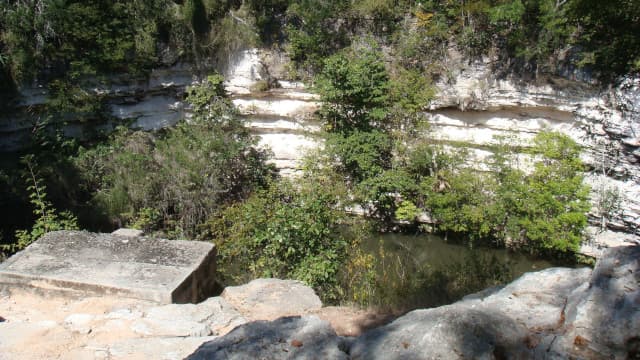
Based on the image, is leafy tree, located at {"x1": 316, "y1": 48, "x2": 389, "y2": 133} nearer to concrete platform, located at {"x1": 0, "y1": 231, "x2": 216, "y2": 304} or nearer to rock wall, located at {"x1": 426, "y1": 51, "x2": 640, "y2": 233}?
rock wall, located at {"x1": 426, "y1": 51, "x2": 640, "y2": 233}

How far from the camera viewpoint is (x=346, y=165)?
30.3 ft

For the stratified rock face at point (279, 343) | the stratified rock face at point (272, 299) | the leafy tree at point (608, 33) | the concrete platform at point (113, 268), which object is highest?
the leafy tree at point (608, 33)

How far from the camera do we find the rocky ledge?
2195mm

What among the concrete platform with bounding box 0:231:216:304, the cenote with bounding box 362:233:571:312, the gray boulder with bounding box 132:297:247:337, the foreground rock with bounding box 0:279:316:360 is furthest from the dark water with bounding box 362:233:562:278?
the gray boulder with bounding box 132:297:247:337

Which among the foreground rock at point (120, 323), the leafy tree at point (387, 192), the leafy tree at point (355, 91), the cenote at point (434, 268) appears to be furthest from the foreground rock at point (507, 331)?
the leafy tree at point (355, 91)

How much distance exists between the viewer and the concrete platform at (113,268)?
4.50 metres

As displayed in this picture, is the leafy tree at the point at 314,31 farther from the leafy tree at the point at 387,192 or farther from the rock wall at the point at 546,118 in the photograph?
the leafy tree at the point at 387,192

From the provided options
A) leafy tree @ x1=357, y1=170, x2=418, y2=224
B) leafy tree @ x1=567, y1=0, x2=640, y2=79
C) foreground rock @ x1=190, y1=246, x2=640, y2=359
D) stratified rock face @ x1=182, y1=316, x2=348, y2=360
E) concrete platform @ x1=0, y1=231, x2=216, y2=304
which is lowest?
leafy tree @ x1=357, y1=170, x2=418, y2=224

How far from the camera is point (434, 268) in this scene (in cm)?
763

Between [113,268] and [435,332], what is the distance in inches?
136

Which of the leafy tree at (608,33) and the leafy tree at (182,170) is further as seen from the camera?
the leafy tree at (182,170)

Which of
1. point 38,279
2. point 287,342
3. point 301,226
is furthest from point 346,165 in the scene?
point 287,342

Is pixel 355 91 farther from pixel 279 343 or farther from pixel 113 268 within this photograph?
pixel 279 343

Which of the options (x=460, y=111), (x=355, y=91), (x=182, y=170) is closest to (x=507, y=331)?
(x=355, y=91)
